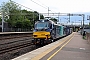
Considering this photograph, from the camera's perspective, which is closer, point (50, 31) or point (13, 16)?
point (50, 31)

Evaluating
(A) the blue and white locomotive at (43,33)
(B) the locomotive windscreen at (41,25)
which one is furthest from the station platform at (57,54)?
(B) the locomotive windscreen at (41,25)

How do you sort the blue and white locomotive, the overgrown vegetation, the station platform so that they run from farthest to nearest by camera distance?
1. the overgrown vegetation
2. the blue and white locomotive
3. the station platform

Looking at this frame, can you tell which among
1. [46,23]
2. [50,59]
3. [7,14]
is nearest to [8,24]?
[7,14]

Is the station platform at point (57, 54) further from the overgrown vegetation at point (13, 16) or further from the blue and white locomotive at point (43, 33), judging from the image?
the overgrown vegetation at point (13, 16)

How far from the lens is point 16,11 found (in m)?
95.1

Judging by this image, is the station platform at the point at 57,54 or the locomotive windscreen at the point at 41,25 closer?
the station platform at the point at 57,54

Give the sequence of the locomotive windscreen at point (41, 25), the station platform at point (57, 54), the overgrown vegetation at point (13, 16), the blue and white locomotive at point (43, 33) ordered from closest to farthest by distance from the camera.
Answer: the station platform at point (57, 54) → the blue and white locomotive at point (43, 33) → the locomotive windscreen at point (41, 25) → the overgrown vegetation at point (13, 16)

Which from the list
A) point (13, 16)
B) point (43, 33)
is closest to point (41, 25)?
point (43, 33)

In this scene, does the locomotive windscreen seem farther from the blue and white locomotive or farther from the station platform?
the station platform

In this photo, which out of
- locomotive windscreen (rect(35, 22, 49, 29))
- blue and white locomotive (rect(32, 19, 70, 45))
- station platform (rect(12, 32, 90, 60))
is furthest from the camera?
locomotive windscreen (rect(35, 22, 49, 29))

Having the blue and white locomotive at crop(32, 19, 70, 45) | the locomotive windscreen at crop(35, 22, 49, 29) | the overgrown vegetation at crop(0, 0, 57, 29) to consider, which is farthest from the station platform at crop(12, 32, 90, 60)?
the overgrown vegetation at crop(0, 0, 57, 29)

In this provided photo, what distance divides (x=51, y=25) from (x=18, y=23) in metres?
66.0

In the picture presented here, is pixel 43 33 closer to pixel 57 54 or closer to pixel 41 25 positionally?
pixel 41 25

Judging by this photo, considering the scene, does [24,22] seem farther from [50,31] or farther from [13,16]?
[50,31]
